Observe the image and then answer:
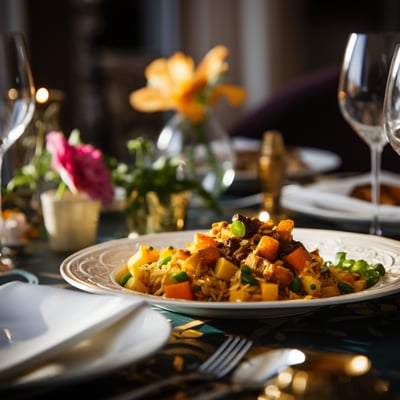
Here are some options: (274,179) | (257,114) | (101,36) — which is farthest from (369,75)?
(101,36)

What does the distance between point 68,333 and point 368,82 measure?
80 cm

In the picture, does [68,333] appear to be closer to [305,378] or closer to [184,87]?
[305,378]

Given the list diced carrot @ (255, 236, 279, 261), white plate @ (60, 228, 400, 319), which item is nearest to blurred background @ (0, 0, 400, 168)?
white plate @ (60, 228, 400, 319)

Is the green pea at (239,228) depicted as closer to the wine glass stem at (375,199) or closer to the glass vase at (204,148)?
the wine glass stem at (375,199)

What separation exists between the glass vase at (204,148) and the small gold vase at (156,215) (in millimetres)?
300

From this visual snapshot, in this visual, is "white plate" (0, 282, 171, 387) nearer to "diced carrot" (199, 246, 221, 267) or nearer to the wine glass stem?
"diced carrot" (199, 246, 221, 267)

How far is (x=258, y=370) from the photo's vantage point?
2.52ft

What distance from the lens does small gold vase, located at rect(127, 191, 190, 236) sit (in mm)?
1477

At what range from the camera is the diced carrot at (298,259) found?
1.00 m

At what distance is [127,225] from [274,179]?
312 millimetres

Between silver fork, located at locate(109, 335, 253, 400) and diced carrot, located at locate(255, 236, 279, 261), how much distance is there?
0.14 metres

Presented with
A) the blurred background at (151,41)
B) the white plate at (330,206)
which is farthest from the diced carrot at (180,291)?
the blurred background at (151,41)

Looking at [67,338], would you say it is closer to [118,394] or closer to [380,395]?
[118,394]

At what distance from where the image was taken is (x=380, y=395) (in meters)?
0.73
